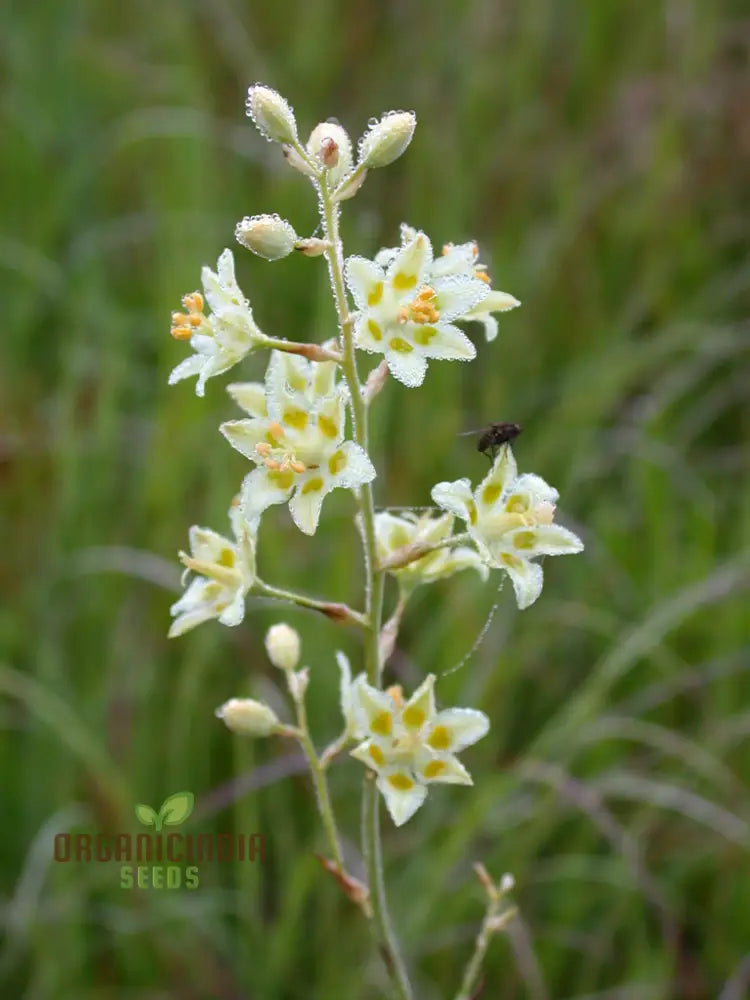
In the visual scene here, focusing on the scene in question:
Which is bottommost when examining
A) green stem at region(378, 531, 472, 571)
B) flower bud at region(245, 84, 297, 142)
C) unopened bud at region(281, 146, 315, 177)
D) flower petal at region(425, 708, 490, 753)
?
flower petal at region(425, 708, 490, 753)

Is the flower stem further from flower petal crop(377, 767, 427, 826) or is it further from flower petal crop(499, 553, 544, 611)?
flower petal crop(499, 553, 544, 611)

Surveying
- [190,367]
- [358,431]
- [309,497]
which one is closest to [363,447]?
[358,431]

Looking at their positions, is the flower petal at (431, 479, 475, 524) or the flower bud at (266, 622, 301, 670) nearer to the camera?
the flower petal at (431, 479, 475, 524)

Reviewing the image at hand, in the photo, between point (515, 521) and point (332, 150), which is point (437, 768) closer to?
point (515, 521)

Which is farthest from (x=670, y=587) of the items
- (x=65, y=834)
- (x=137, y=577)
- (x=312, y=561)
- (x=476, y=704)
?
(x=65, y=834)

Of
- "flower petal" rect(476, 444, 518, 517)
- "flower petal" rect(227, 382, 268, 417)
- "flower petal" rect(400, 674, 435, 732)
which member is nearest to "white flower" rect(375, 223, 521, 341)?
"flower petal" rect(476, 444, 518, 517)

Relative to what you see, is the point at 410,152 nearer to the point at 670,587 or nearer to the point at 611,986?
the point at 670,587
